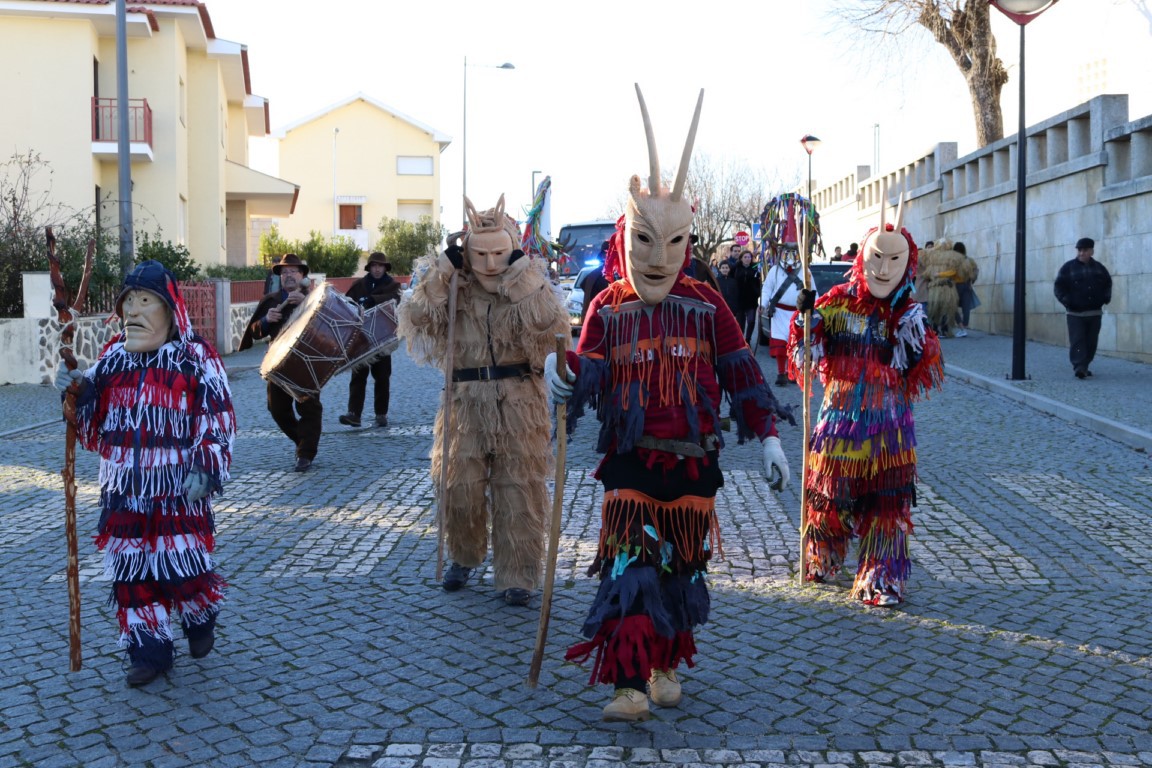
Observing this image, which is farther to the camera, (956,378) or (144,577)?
(956,378)

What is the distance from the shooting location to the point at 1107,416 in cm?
1133

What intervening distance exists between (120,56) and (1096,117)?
1437 centimetres

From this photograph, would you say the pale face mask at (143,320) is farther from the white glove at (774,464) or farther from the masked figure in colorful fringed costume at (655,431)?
the white glove at (774,464)

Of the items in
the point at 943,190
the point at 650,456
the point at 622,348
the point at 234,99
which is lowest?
the point at 650,456

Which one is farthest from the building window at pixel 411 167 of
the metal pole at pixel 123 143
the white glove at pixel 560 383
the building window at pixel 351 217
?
the white glove at pixel 560 383

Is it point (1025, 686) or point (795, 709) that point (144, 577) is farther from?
point (1025, 686)

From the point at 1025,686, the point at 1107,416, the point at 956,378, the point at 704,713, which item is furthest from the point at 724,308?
the point at 956,378

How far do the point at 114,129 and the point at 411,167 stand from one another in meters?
31.3

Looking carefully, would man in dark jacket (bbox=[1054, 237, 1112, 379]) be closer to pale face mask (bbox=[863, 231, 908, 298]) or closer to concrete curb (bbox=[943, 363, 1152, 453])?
concrete curb (bbox=[943, 363, 1152, 453])

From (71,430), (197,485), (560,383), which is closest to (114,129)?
(71,430)

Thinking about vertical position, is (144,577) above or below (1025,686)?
above

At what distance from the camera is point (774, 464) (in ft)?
14.3

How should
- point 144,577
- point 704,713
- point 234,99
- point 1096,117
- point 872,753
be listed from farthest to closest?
1. point 234,99
2. point 1096,117
3. point 144,577
4. point 704,713
5. point 872,753

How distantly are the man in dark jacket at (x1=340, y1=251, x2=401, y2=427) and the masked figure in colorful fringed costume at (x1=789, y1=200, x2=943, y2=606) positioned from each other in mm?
6573
